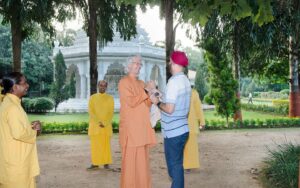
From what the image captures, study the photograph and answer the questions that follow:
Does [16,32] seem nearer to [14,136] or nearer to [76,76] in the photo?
[14,136]

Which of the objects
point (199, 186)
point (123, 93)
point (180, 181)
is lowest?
point (199, 186)

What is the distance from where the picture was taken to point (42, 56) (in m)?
34.4

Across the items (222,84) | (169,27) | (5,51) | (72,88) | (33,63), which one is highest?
(5,51)

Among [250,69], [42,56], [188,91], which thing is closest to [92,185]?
[188,91]

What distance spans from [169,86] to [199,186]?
2.28 meters

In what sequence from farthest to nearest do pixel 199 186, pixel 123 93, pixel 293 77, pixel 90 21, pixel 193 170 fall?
pixel 293 77
pixel 90 21
pixel 193 170
pixel 199 186
pixel 123 93

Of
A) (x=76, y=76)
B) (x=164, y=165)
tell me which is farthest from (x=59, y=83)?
(x=164, y=165)

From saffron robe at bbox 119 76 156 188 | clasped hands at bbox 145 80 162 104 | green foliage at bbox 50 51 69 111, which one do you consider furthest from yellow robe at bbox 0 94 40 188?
green foliage at bbox 50 51 69 111

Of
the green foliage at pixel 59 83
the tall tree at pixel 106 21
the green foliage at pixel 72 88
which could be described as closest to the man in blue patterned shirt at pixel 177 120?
the tall tree at pixel 106 21

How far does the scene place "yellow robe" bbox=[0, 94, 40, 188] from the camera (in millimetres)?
3869

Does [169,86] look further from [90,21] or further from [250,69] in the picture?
[250,69]

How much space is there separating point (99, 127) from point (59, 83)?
2164 cm

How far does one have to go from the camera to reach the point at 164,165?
820cm

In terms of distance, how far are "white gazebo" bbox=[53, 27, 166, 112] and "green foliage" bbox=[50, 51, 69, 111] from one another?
0.74m
